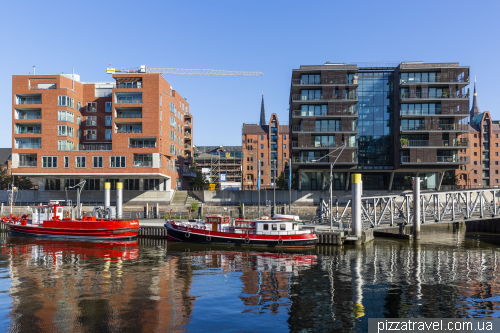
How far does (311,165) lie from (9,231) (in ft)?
176

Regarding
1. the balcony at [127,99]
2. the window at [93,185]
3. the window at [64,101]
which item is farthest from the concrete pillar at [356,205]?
the window at [64,101]

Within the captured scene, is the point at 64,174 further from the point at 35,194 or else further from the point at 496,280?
the point at 496,280

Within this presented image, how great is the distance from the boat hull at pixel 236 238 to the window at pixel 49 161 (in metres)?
37.1

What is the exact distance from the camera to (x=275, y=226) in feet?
165

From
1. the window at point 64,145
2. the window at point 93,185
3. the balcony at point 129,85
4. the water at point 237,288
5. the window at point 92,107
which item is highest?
the balcony at point 129,85

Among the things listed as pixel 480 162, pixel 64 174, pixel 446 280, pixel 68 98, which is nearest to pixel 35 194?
pixel 64 174

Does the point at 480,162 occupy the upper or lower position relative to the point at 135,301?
upper

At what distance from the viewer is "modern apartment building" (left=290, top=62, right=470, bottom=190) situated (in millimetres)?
78312

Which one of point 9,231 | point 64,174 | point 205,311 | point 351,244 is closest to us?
point 205,311

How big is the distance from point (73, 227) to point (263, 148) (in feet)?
371

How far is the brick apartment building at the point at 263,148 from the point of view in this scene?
6378 inches

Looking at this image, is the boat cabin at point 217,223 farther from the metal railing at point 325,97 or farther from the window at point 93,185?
the window at point 93,185

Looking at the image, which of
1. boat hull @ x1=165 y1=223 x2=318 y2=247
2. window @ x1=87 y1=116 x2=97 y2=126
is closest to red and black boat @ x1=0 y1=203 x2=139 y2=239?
boat hull @ x1=165 y1=223 x2=318 y2=247

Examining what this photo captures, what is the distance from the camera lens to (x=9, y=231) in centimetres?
6175
